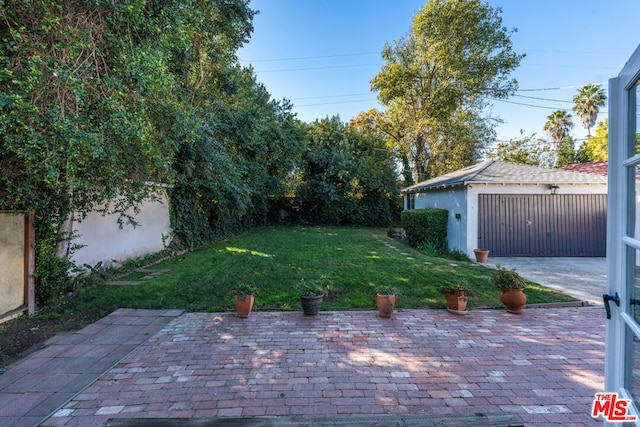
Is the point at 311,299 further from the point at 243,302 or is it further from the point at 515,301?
the point at 515,301

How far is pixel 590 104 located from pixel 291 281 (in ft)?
91.4

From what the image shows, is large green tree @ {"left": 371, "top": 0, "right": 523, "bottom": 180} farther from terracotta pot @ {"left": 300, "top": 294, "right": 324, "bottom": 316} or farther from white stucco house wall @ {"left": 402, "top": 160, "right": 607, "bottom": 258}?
terracotta pot @ {"left": 300, "top": 294, "right": 324, "bottom": 316}

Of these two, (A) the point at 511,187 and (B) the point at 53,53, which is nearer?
(B) the point at 53,53

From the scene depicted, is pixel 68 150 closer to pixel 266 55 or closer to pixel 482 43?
pixel 266 55

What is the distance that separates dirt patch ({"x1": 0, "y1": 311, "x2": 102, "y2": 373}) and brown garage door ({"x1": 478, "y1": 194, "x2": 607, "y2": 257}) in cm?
979

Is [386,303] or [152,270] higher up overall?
[386,303]

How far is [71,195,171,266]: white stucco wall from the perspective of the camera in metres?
5.92

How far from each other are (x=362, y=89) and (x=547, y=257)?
47.9 ft

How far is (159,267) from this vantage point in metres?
7.38

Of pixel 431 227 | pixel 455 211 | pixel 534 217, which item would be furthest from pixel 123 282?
pixel 534 217

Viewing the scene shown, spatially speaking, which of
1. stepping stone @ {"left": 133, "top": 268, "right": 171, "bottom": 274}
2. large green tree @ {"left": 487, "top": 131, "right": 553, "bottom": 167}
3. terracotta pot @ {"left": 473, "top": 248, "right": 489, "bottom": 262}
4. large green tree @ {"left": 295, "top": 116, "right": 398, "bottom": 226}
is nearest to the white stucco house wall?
terracotta pot @ {"left": 473, "top": 248, "right": 489, "bottom": 262}

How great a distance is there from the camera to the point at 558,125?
23219mm

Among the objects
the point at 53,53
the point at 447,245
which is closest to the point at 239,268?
the point at 53,53

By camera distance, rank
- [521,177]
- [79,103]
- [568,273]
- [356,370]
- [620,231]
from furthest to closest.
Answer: [521,177], [568,273], [79,103], [356,370], [620,231]
